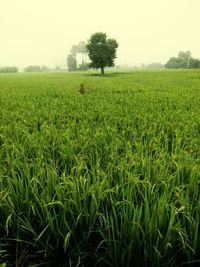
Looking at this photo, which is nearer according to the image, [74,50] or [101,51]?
[101,51]

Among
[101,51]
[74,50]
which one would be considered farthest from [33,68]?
[101,51]

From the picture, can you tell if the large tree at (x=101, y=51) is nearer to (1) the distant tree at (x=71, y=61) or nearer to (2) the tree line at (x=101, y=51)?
(2) the tree line at (x=101, y=51)

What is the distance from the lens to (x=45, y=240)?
1843mm

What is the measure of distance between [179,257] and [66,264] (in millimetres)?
759

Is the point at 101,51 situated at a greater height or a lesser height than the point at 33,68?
greater

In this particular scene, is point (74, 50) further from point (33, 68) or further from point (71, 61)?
point (33, 68)

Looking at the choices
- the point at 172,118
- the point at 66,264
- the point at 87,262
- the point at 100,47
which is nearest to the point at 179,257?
the point at 87,262

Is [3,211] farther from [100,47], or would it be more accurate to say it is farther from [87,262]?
[100,47]

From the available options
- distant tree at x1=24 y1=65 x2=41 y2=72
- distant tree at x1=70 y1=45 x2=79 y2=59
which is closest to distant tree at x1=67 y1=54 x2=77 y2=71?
distant tree at x1=70 y1=45 x2=79 y2=59

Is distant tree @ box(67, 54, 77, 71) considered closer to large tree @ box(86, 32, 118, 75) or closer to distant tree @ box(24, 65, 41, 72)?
distant tree @ box(24, 65, 41, 72)

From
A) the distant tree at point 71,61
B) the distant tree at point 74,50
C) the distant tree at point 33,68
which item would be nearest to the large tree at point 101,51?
the distant tree at point 71,61

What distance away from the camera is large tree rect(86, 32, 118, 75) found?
46.6m

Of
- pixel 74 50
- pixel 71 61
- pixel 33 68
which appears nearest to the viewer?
pixel 71 61

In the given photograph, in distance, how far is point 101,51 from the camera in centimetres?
4684
